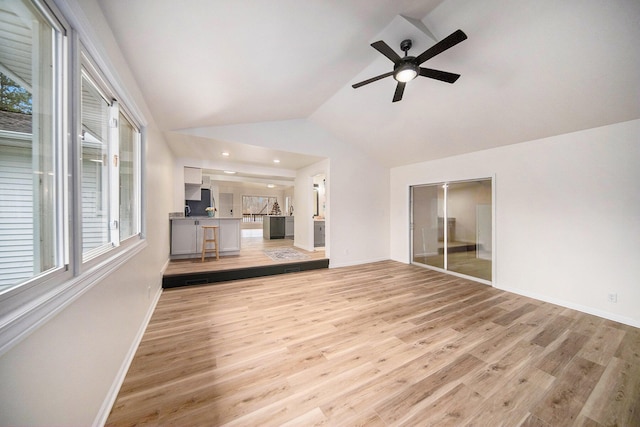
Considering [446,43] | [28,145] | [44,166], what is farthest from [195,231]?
[446,43]

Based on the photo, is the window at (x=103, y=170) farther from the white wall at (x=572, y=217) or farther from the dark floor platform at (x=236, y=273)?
the white wall at (x=572, y=217)

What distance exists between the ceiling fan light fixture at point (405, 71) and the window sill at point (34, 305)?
9.86ft

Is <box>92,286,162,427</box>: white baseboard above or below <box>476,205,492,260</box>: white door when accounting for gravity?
below

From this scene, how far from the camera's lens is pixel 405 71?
7.30 ft

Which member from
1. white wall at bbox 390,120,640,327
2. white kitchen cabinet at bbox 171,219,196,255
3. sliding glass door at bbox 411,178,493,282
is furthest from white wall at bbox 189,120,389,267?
white kitchen cabinet at bbox 171,219,196,255

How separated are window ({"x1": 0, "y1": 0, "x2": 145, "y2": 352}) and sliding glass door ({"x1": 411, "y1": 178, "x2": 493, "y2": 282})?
5213mm

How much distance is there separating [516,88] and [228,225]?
581 cm

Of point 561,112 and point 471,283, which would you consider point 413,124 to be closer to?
point 561,112

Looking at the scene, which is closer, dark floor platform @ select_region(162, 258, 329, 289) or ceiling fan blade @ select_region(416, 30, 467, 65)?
ceiling fan blade @ select_region(416, 30, 467, 65)

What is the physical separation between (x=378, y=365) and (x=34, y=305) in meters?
2.16

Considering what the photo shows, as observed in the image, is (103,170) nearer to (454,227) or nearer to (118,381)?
(118,381)

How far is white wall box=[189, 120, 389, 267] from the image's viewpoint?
4.34 m

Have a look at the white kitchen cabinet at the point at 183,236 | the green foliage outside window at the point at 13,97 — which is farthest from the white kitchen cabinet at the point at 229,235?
the green foliage outside window at the point at 13,97

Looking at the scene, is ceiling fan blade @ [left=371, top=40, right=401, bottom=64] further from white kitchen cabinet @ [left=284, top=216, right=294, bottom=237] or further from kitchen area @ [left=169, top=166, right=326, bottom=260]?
white kitchen cabinet @ [left=284, top=216, right=294, bottom=237]
